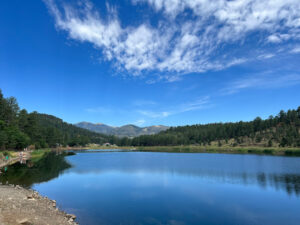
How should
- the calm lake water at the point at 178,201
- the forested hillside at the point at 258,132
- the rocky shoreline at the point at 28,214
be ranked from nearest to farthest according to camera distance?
the rocky shoreline at the point at 28,214 < the calm lake water at the point at 178,201 < the forested hillside at the point at 258,132

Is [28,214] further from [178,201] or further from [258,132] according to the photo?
[258,132]

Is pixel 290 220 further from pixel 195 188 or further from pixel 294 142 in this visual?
pixel 294 142

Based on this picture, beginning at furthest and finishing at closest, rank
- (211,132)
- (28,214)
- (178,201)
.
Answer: (211,132)
(178,201)
(28,214)

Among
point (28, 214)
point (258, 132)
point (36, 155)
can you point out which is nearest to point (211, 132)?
point (258, 132)

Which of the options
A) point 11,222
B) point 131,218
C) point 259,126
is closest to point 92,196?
point 131,218

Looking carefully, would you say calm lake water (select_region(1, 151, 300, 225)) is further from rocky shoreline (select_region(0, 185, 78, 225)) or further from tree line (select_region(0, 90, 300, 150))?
tree line (select_region(0, 90, 300, 150))

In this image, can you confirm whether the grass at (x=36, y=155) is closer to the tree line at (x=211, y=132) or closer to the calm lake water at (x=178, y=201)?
the tree line at (x=211, y=132)

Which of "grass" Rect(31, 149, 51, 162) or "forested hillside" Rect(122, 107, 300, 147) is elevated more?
"forested hillside" Rect(122, 107, 300, 147)

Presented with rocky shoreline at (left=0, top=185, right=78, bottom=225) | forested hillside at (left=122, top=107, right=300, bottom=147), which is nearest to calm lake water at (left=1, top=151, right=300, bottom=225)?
rocky shoreline at (left=0, top=185, right=78, bottom=225)

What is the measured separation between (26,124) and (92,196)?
9186cm

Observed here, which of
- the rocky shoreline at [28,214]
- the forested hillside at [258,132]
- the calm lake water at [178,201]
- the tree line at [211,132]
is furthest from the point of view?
the forested hillside at [258,132]

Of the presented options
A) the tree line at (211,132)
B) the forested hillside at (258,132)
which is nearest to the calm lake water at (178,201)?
the tree line at (211,132)

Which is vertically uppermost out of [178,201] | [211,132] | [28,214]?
[211,132]

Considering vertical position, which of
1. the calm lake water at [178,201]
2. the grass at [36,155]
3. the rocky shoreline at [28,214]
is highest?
the grass at [36,155]
